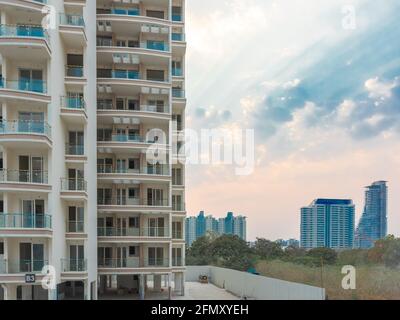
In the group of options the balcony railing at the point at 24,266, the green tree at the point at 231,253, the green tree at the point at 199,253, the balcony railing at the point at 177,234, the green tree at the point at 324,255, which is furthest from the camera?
the green tree at the point at 199,253

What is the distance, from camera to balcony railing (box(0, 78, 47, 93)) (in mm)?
10523

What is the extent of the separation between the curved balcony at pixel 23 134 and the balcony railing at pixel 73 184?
156cm

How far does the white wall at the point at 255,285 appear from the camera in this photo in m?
10.1

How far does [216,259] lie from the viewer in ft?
75.4

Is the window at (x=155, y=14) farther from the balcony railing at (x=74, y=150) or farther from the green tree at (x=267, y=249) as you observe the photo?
the green tree at (x=267, y=249)

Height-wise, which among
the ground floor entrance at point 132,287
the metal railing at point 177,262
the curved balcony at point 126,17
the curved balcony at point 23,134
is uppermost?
the curved balcony at point 126,17

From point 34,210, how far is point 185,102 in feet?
24.3

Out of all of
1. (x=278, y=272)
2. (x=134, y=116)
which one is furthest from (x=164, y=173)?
(x=278, y=272)

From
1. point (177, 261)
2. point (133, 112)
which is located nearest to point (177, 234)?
point (177, 261)

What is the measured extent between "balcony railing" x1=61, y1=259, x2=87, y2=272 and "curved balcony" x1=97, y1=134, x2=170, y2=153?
4104mm

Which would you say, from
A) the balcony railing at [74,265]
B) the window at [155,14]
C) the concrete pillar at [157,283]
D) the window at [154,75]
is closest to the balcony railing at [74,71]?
the window at [154,75]
